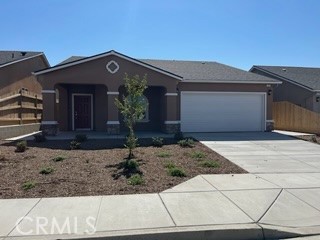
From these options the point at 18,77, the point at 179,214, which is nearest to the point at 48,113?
the point at 18,77

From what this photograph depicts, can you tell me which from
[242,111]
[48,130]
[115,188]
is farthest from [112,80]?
[115,188]

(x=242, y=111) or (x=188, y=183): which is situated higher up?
(x=242, y=111)

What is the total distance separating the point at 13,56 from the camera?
88.9 feet

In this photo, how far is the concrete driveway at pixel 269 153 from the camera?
10.9 meters

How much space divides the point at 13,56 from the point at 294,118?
72.7 ft

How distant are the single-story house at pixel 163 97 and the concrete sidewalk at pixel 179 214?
475 inches

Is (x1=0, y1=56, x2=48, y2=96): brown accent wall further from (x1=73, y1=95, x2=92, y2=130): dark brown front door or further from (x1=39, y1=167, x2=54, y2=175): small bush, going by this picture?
(x1=39, y1=167, x2=54, y2=175): small bush

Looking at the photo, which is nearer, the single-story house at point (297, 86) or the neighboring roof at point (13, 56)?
the neighboring roof at point (13, 56)

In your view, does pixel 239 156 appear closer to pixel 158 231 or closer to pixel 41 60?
pixel 158 231

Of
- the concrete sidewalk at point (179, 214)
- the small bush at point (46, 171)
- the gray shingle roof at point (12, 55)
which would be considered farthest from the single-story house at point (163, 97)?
the concrete sidewalk at point (179, 214)

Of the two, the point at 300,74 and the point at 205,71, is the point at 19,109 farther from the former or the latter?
the point at 300,74

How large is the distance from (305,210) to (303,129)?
1702cm

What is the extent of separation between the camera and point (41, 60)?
30.8m

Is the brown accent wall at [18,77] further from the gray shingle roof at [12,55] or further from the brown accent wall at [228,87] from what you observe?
the brown accent wall at [228,87]
